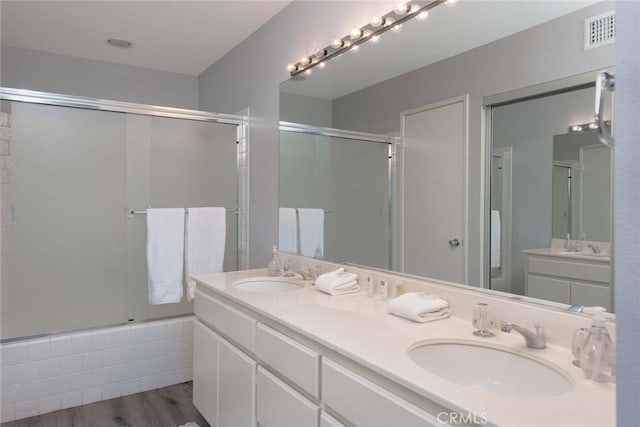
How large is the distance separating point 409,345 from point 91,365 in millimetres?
2250

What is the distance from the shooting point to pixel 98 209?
2.95 m

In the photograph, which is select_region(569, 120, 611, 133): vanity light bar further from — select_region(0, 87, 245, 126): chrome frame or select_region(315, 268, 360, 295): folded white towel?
select_region(0, 87, 245, 126): chrome frame

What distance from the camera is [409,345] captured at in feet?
3.92

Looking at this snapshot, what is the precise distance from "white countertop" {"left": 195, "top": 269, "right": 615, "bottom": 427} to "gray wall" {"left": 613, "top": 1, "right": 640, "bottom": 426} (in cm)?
31

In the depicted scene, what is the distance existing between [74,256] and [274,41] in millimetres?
2038

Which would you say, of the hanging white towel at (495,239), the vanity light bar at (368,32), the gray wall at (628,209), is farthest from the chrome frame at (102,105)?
the gray wall at (628,209)

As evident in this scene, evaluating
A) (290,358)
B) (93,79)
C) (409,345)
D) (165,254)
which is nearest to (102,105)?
(165,254)

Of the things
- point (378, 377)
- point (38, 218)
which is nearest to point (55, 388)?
point (38, 218)

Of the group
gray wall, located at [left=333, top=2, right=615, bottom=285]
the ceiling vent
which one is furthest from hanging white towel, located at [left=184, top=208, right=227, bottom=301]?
the ceiling vent

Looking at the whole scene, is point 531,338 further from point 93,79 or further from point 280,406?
point 93,79

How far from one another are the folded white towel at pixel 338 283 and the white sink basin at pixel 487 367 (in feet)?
2.25

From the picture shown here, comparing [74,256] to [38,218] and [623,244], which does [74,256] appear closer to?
[38,218]

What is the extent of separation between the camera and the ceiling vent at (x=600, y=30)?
115cm

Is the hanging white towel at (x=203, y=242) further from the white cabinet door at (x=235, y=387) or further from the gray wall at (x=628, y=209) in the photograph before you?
the gray wall at (x=628, y=209)
